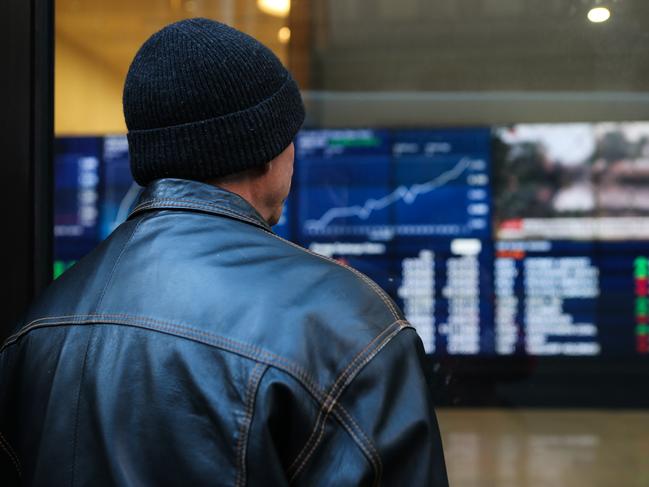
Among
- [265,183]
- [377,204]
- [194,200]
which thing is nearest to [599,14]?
[377,204]

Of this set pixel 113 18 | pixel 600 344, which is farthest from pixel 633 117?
pixel 113 18

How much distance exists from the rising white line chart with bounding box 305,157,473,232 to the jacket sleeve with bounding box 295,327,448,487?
202cm

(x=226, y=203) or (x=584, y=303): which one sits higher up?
(x=226, y=203)

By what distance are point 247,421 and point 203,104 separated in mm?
346

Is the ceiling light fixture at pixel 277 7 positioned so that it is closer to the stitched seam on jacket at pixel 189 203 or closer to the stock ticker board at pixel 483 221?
the stock ticker board at pixel 483 221

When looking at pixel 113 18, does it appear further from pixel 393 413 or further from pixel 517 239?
pixel 393 413

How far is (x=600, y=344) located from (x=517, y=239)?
1.40 feet

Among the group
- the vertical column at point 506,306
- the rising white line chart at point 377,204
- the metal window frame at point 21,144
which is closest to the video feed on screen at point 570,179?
the vertical column at point 506,306

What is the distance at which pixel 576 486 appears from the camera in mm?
2781

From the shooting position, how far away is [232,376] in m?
0.82

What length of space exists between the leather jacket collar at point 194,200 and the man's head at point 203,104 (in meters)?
0.02

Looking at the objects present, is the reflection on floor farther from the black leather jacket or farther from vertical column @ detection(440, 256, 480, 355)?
the black leather jacket

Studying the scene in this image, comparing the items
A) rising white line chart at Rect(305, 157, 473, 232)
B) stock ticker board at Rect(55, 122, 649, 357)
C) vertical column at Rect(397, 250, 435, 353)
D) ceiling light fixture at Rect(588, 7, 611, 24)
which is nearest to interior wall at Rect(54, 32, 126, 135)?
stock ticker board at Rect(55, 122, 649, 357)

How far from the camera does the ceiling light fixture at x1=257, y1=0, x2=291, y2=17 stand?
9.57 ft
